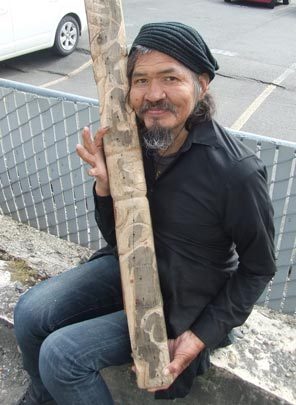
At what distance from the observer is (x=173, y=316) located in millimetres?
1789

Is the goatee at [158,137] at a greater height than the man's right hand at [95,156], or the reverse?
the goatee at [158,137]

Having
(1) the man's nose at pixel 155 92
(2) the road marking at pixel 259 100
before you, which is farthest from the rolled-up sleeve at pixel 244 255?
(2) the road marking at pixel 259 100

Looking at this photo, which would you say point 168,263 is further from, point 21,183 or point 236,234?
point 21,183

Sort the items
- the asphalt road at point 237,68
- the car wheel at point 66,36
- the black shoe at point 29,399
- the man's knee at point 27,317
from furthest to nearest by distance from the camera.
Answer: the car wheel at point 66,36 < the asphalt road at point 237,68 < the black shoe at point 29,399 < the man's knee at point 27,317

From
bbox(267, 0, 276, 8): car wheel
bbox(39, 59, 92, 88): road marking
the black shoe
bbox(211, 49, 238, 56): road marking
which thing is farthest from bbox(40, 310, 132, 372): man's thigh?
bbox(267, 0, 276, 8): car wheel

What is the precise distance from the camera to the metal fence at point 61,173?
2.34 metres

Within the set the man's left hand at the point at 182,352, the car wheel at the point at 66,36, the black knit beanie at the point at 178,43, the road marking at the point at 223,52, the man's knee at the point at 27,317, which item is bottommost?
the road marking at the point at 223,52

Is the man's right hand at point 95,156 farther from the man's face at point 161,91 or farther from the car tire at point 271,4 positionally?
the car tire at point 271,4

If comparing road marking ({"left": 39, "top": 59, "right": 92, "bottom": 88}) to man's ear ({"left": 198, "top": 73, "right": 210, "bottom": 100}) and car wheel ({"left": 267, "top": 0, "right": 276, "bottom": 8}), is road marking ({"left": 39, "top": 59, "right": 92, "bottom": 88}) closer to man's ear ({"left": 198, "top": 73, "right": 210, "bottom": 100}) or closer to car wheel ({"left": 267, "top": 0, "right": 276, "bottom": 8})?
man's ear ({"left": 198, "top": 73, "right": 210, "bottom": 100})

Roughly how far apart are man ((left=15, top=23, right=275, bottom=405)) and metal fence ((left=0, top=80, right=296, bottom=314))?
1.93ft

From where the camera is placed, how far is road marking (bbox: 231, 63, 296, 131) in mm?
6316

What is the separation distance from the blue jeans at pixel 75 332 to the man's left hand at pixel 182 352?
0.20m

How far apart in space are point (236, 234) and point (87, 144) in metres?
0.62

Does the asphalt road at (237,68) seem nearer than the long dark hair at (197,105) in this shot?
No
